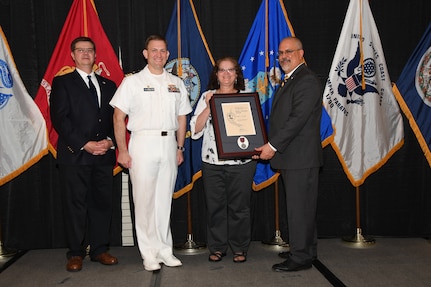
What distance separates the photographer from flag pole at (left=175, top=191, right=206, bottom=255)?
4098 millimetres

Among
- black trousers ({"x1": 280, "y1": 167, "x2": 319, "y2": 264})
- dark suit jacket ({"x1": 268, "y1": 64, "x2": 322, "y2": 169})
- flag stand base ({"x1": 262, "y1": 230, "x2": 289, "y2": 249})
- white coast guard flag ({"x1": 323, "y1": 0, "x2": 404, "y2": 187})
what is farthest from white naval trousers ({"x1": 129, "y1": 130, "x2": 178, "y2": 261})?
white coast guard flag ({"x1": 323, "y1": 0, "x2": 404, "y2": 187})

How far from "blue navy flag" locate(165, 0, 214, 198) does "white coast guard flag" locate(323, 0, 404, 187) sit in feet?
3.83

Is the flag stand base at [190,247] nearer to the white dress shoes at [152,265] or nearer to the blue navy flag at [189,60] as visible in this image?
the blue navy flag at [189,60]

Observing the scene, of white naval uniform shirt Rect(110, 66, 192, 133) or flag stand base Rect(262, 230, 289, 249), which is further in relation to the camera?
flag stand base Rect(262, 230, 289, 249)

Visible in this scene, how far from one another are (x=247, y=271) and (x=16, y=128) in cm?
236

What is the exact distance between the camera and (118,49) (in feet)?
14.2

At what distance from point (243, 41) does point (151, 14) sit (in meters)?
0.91

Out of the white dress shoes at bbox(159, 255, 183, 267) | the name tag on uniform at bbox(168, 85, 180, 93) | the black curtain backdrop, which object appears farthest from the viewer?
the black curtain backdrop

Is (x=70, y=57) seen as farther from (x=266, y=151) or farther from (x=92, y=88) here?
(x=266, y=151)

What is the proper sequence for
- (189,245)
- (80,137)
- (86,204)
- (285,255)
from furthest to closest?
(189,245)
(285,255)
(86,204)
(80,137)

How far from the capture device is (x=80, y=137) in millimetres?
3518

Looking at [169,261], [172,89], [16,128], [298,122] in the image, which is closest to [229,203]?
[169,261]

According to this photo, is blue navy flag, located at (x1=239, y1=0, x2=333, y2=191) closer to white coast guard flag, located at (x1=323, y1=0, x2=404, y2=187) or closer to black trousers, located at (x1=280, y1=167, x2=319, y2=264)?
white coast guard flag, located at (x1=323, y1=0, x2=404, y2=187)

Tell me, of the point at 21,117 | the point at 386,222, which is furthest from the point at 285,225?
the point at 21,117
